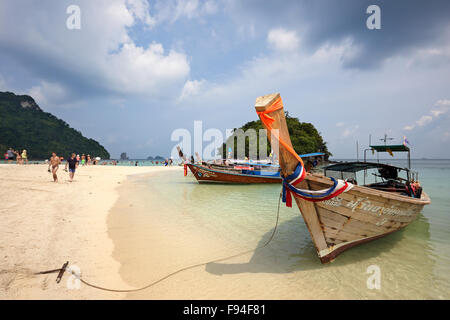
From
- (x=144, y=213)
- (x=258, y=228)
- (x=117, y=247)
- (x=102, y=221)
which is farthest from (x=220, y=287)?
(x=144, y=213)

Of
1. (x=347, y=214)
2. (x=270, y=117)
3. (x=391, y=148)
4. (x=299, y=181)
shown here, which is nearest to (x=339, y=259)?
(x=347, y=214)

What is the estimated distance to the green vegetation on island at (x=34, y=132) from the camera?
7062 centimetres

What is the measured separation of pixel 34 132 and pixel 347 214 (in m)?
105

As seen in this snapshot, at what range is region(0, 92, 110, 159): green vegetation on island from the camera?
232 ft

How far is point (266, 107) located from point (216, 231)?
4789 millimetres

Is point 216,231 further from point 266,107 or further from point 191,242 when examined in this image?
point 266,107

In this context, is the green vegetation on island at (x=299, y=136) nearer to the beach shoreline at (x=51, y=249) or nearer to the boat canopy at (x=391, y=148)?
the boat canopy at (x=391, y=148)

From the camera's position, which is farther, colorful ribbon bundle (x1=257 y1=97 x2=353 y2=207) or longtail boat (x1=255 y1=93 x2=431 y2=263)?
longtail boat (x1=255 y1=93 x2=431 y2=263)

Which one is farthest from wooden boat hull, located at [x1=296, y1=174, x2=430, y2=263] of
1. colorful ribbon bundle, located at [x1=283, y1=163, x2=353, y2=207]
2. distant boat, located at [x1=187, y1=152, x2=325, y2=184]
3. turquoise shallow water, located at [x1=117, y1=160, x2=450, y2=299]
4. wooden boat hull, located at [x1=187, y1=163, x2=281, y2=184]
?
wooden boat hull, located at [x1=187, y1=163, x2=281, y2=184]

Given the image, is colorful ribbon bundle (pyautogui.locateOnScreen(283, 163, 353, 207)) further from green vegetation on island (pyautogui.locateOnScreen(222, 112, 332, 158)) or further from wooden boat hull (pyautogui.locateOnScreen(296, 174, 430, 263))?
green vegetation on island (pyautogui.locateOnScreen(222, 112, 332, 158))

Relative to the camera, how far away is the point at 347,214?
4.08m

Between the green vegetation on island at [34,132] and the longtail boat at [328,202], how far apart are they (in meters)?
87.6

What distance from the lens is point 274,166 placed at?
19344 millimetres

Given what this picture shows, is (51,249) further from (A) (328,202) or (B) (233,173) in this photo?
(B) (233,173)
